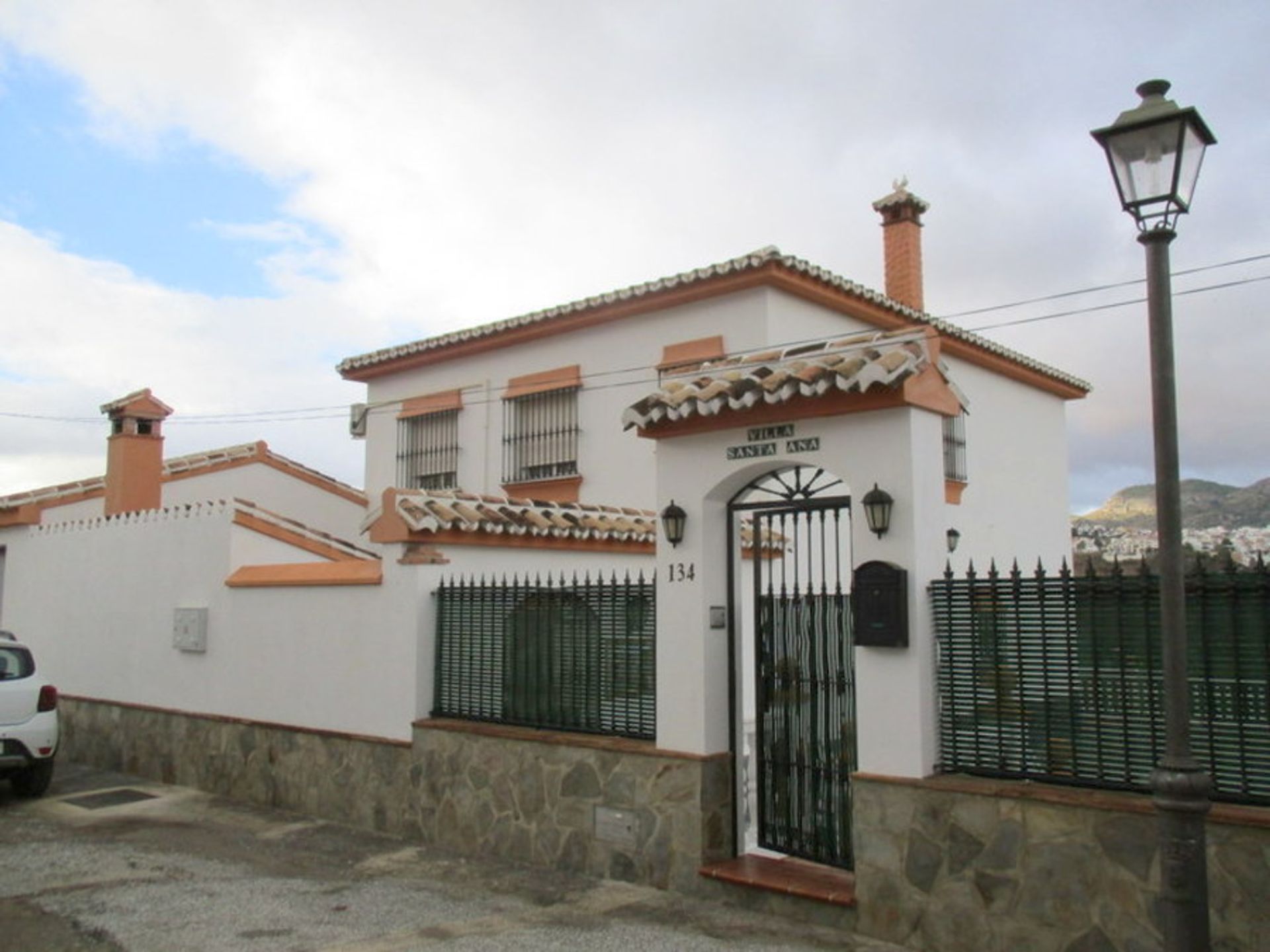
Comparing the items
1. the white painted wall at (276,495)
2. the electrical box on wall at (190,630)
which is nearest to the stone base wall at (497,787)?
the electrical box on wall at (190,630)

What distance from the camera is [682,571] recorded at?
732cm

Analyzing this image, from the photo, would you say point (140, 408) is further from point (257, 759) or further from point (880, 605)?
point (880, 605)

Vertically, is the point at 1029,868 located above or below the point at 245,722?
below

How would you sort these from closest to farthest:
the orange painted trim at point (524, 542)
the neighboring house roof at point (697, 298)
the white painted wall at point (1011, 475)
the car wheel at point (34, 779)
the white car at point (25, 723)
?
the orange painted trim at point (524, 542) < the white car at point (25, 723) < the car wheel at point (34, 779) < the neighboring house roof at point (697, 298) < the white painted wall at point (1011, 475)

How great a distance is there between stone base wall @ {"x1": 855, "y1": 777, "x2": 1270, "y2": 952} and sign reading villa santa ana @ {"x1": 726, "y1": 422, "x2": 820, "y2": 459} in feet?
6.57

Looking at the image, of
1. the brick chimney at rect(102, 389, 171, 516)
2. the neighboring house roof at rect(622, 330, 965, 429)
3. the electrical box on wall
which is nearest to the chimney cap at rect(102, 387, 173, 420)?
the brick chimney at rect(102, 389, 171, 516)

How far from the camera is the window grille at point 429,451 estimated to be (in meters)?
16.5

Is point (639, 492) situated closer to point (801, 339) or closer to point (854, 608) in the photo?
point (801, 339)

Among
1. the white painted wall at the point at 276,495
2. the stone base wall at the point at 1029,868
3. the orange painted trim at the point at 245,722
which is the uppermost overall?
the white painted wall at the point at 276,495

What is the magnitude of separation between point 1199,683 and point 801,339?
27.4 feet

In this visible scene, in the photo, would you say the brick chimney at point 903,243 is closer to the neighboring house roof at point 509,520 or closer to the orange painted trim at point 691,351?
the orange painted trim at point 691,351

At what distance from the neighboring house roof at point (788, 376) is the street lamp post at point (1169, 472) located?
1.91 m

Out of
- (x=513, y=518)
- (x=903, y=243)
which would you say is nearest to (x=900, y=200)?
(x=903, y=243)

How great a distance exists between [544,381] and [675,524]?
8.09 metres
